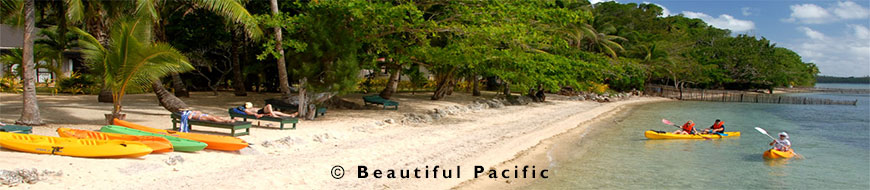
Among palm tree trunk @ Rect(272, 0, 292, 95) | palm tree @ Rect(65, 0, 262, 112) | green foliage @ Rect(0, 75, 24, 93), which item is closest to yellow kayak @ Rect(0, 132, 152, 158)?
palm tree @ Rect(65, 0, 262, 112)

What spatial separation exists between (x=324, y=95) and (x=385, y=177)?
582 centimetres

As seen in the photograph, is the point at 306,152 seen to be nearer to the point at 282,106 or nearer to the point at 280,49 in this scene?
the point at 282,106

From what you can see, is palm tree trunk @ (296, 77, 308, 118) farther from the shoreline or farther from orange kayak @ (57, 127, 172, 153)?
the shoreline

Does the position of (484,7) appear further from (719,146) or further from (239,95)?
(239,95)

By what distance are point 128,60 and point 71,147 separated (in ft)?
10.0

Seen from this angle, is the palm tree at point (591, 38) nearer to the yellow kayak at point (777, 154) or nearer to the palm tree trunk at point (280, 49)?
the yellow kayak at point (777, 154)

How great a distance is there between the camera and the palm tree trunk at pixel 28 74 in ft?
32.9

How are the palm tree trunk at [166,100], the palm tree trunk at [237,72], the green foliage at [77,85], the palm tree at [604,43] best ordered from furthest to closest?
the palm tree at [604,43], the palm tree trunk at [237,72], the green foliage at [77,85], the palm tree trunk at [166,100]

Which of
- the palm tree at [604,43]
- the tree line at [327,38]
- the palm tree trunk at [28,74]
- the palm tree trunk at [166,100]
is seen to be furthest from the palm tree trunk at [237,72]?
the palm tree at [604,43]

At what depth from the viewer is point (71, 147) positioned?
7055 millimetres

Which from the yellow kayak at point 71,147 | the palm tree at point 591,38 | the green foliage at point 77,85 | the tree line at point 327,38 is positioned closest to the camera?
the yellow kayak at point 71,147

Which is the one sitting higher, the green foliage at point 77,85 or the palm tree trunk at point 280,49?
the palm tree trunk at point 280,49

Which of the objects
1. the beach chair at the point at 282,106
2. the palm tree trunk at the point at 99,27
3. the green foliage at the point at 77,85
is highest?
the palm tree trunk at the point at 99,27

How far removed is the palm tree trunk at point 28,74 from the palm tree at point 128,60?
3.34ft
